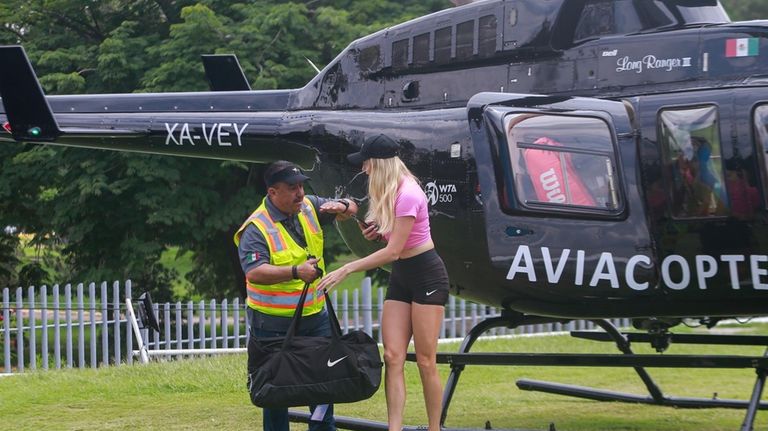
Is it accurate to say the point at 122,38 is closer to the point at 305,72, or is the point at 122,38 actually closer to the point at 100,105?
the point at 305,72

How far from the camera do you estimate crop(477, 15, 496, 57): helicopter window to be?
26.7 ft

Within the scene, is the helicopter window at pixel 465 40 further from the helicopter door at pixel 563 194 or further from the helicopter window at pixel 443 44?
the helicopter door at pixel 563 194

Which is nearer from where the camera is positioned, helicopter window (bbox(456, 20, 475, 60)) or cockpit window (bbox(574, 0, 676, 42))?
cockpit window (bbox(574, 0, 676, 42))

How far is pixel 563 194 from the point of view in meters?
7.14

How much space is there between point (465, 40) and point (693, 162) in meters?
2.06

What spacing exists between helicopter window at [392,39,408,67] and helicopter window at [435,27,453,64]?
29 cm

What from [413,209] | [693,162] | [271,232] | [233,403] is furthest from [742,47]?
[233,403]

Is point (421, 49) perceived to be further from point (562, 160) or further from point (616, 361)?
point (616, 361)

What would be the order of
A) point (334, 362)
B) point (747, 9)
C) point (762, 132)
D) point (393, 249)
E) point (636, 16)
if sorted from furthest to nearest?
point (747, 9)
point (636, 16)
point (762, 132)
point (393, 249)
point (334, 362)

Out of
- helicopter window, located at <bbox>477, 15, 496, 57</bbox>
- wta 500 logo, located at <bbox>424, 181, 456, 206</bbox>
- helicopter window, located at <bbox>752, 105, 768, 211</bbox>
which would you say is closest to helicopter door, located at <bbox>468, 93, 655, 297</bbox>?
wta 500 logo, located at <bbox>424, 181, 456, 206</bbox>

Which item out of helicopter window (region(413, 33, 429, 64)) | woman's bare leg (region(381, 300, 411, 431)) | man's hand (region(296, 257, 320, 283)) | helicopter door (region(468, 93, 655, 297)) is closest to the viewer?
man's hand (region(296, 257, 320, 283))

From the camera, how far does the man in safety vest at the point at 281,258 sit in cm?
595

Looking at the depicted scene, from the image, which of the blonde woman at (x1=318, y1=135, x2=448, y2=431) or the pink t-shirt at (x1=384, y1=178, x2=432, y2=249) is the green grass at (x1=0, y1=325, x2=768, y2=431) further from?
the pink t-shirt at (x1=384, y1=178, x2=432, y2=249)

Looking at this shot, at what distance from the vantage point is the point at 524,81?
7.98 meters
